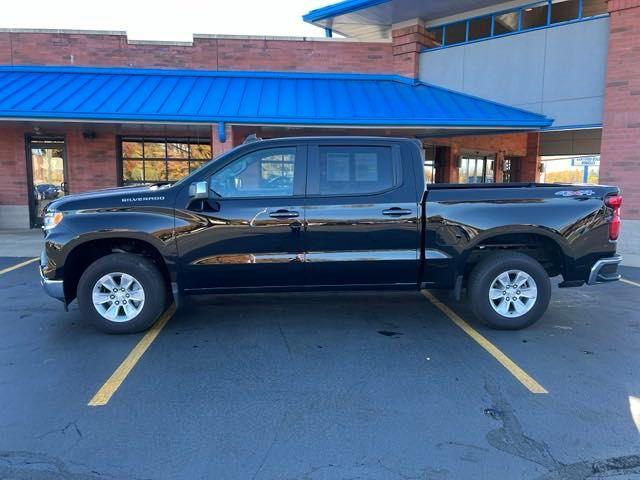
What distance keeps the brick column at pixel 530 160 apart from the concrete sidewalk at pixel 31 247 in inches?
343

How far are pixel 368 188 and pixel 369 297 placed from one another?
199 cm

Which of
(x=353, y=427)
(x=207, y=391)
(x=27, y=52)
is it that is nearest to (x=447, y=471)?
(x=353, y=427)

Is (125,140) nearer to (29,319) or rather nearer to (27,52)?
(27,52)

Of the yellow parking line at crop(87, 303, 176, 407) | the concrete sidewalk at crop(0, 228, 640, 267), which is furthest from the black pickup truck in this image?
the concrete sidewalk at crop(0, 228, 640, 267)

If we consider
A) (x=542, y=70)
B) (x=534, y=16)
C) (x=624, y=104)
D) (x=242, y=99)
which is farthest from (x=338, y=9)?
(x=624, y=104)

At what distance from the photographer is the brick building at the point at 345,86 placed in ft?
35.2

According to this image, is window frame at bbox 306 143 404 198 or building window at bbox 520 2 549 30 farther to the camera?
building window at bbox 520 2 549 30

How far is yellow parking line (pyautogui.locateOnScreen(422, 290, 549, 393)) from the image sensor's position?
3.97m

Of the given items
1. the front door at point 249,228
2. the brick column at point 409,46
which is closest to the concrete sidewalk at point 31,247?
the front door at point 249,228

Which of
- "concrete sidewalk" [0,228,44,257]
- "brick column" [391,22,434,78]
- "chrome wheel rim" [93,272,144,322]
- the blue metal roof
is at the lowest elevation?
"concrete sidewalk" [0,228,44,257]

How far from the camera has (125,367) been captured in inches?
169

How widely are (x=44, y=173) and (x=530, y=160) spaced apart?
16686 mm

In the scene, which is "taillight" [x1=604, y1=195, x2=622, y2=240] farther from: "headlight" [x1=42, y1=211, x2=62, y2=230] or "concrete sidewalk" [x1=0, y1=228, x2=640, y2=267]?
"headlight" [x1=42, y1=211, x2=62, y2=230]

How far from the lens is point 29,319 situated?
5633mm
